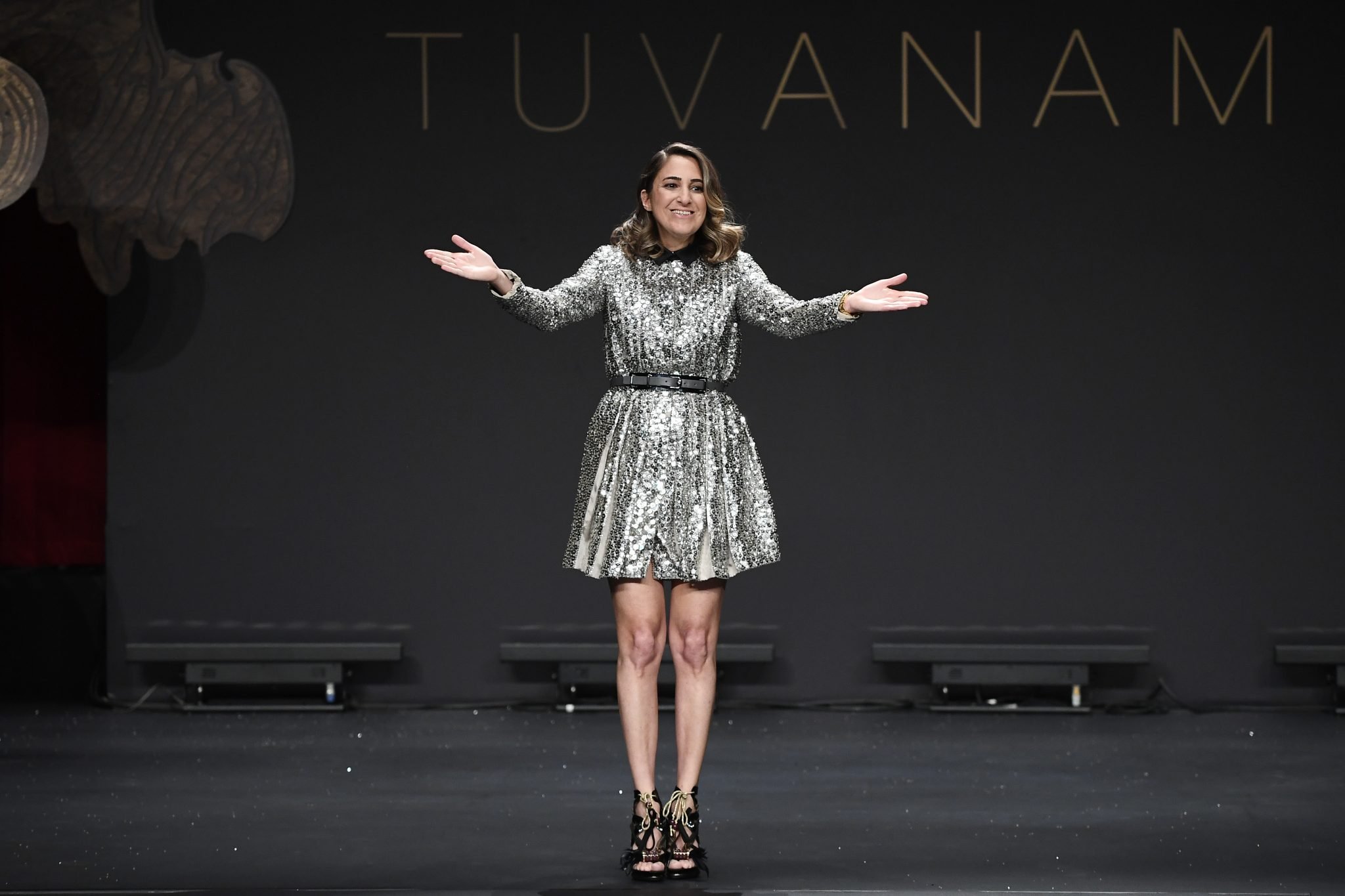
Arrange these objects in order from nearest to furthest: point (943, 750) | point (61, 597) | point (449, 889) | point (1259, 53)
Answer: point (449, 889) → point (943, 750) → point (1259, 53) → point (61, 597)

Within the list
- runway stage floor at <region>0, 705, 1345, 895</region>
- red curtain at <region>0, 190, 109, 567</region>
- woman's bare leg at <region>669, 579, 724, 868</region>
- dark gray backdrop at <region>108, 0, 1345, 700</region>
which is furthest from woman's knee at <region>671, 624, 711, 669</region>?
red curtain at <region>0, 190, 109, 567</region>

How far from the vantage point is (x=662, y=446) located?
9.24 ft

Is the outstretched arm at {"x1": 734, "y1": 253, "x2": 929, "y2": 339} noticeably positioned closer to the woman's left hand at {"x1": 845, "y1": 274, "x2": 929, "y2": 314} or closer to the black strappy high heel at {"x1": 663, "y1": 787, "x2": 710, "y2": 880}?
the woman's left hand at {"x1": 845, "y1": 274, "x2": 929, "y2": 314}

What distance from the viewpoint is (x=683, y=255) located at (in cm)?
287

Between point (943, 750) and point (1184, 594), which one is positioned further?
point (1184, 594)

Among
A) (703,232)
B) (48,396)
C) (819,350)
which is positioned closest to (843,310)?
(703,232)

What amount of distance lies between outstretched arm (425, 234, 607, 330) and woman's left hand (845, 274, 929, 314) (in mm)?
459

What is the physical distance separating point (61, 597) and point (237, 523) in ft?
2.37

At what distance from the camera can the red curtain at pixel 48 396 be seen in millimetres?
5164

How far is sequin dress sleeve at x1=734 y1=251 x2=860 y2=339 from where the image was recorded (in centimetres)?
278

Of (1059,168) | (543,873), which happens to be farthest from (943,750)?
(1059,168)

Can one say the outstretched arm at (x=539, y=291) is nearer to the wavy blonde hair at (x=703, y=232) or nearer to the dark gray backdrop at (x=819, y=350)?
the wavy blonde hair at (x=703, y=232)

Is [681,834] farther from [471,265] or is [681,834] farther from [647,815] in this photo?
[471,265]

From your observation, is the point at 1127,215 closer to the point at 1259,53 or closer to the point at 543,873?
the point at 1259,53
